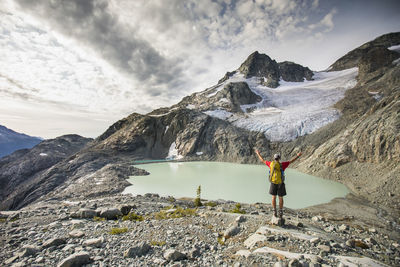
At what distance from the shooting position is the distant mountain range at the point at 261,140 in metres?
23.1

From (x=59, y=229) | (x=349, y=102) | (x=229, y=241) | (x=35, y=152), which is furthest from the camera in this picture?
(x=35, y=152)

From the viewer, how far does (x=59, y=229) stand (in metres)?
6.80

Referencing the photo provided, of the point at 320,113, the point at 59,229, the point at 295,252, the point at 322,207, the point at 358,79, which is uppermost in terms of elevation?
the point at 358,79

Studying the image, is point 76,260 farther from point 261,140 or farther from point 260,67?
point 260,67

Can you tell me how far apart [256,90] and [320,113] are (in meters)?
41.6

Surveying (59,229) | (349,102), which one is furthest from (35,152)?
(349,102)

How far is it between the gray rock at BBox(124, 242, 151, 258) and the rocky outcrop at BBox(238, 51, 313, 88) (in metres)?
110

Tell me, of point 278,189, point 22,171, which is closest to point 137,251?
point 278,189

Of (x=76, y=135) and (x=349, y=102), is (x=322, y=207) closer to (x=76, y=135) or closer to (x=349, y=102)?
(x=349, y=102)

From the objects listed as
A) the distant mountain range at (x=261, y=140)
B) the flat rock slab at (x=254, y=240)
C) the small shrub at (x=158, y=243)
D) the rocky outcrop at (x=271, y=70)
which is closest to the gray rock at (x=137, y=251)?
the small shrub at (x=158, y=243)

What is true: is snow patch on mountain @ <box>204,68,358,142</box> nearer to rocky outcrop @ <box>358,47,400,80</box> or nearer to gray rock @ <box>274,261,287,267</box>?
rocky outcrop @ <box>358,47,400,80</box>

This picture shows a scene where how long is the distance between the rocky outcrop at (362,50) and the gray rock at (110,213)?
12437 centimetres

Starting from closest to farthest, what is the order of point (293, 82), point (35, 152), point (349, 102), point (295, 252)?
point (295, 252) → point (349, 102) → point (35, 152) → point (293, 82)

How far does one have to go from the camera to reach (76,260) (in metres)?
4.29
